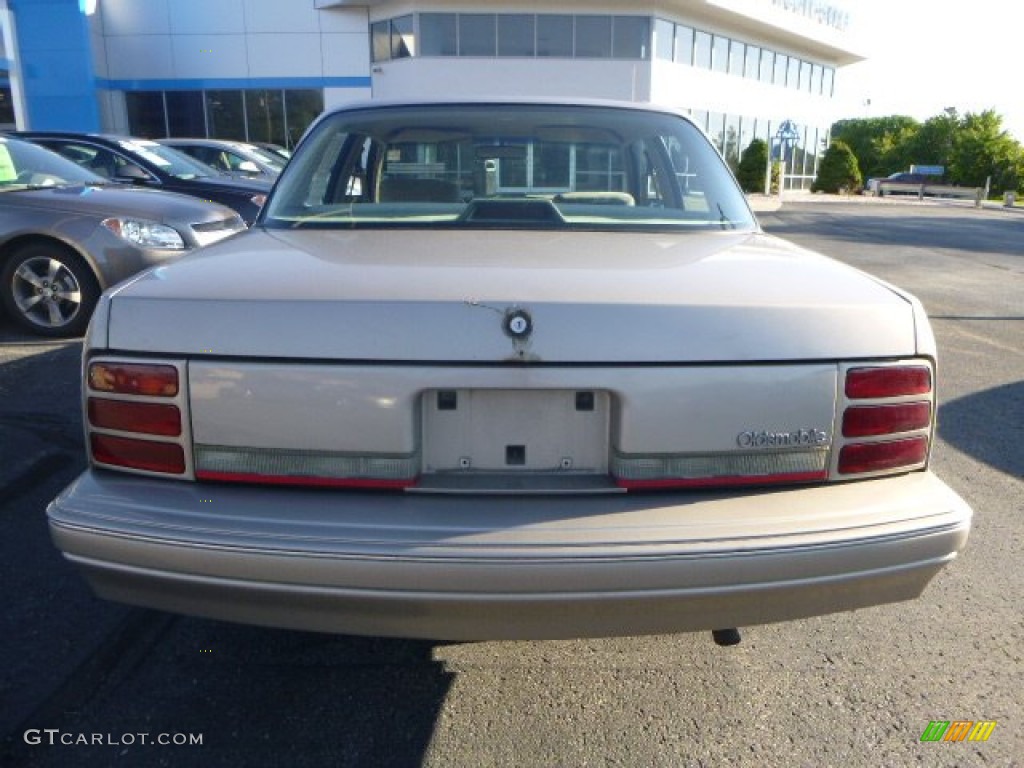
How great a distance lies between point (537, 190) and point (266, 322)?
1692mm

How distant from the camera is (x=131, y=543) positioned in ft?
5.71

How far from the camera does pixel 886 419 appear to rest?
190cm

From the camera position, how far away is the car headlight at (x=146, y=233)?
6.14 meters

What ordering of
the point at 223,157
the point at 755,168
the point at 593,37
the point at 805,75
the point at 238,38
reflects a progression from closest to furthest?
the point at 223,157
the point at 593,37
the point at 238,38
the point at 755,168
the point at 805,75

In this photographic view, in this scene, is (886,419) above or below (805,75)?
below

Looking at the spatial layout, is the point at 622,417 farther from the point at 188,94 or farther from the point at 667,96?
the point at 188,94

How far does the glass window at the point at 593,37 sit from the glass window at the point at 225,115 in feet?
37.4

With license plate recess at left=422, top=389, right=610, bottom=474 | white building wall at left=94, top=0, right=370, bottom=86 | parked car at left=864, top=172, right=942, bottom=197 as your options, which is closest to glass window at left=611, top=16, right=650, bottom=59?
white building wall at left=94, top=0, right=370, bottom=86

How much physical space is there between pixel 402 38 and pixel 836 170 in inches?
951

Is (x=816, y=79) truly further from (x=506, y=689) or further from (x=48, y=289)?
(x=506, y=689)

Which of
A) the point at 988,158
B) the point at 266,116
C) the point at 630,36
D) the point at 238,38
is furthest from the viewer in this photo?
the point at 988,158

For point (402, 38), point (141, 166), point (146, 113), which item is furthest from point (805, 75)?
point (141, 166)

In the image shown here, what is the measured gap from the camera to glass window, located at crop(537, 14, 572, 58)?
82.8 feet

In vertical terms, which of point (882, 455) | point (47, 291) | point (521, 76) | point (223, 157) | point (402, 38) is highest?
point (402, 38)
